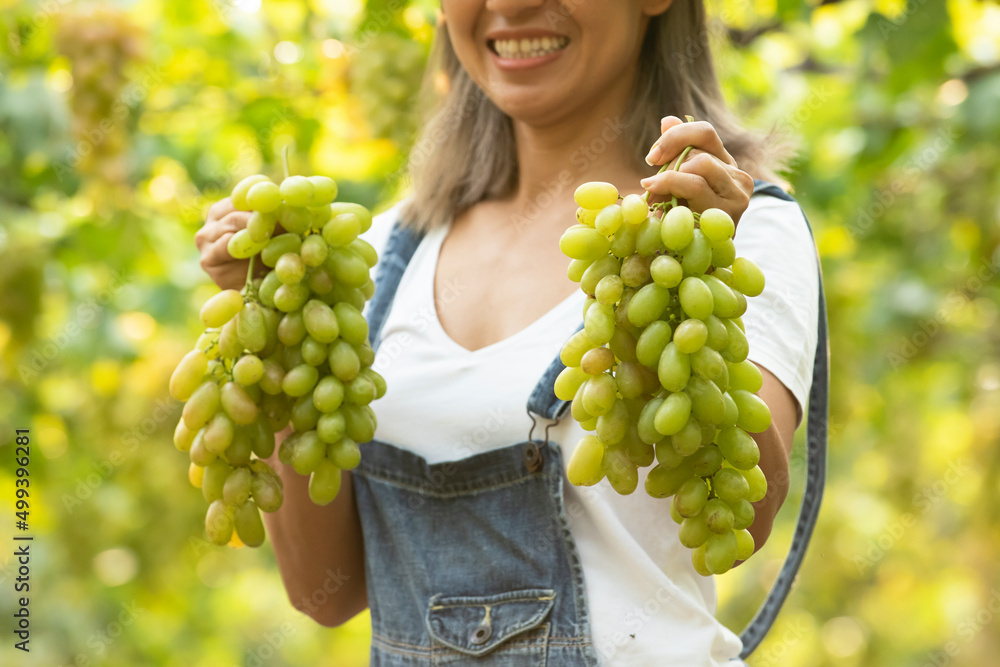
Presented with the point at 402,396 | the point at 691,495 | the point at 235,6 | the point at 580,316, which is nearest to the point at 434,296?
the point at 402,396

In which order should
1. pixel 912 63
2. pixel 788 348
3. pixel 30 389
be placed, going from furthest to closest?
pixel 30 389, pixel 912 63, pixel 788 348

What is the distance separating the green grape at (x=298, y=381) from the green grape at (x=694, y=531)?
0.47m

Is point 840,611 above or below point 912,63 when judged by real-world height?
below

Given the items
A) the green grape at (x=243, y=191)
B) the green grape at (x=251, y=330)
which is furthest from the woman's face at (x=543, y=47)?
the green grape at (x=251, y=330)

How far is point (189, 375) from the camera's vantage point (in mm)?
1222

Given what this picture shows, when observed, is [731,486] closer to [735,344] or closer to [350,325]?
[735,344]

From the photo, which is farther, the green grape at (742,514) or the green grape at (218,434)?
the green grape at (218,434)

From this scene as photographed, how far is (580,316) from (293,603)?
717 mm

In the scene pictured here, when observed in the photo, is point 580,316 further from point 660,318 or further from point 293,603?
point 293,603

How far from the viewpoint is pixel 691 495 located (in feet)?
3.35

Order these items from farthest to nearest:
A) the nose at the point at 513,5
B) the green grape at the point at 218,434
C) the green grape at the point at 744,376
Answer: the nose at the point at 513,5, the green grape at the point at 218,434, the green grape at the point at 744,376

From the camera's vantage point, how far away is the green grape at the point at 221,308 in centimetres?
120

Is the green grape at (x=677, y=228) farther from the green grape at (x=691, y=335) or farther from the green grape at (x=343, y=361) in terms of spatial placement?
the green grape at (x=343, y=361)

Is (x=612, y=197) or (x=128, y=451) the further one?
(x=128, y=451)
